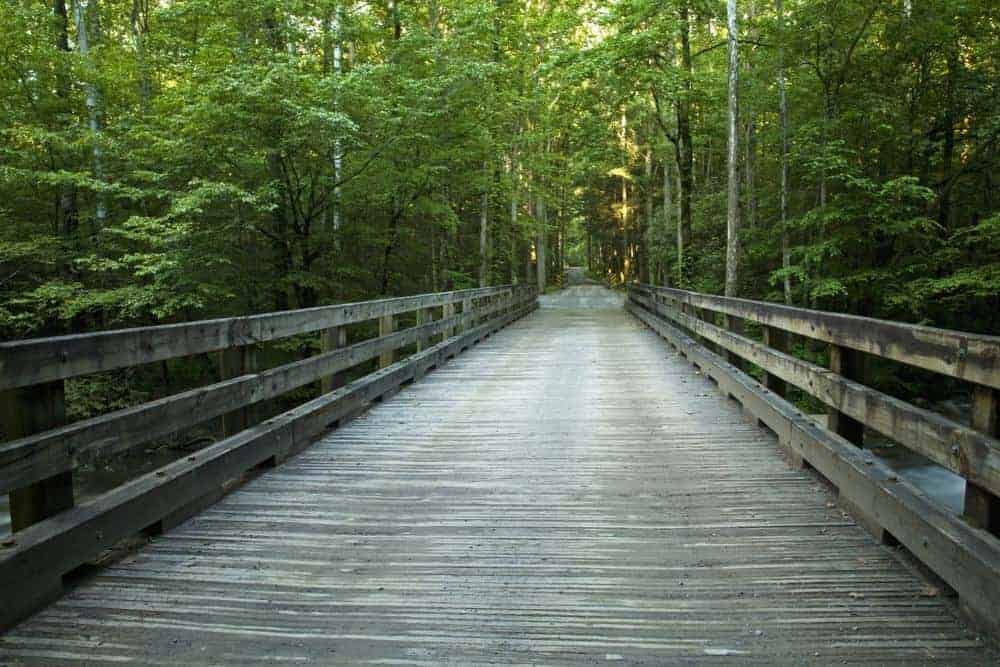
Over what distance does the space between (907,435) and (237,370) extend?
3.81 meters

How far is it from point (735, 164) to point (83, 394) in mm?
14033

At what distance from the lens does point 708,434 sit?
18.8 feet

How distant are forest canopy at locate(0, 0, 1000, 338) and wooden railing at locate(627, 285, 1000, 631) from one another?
32.4ft

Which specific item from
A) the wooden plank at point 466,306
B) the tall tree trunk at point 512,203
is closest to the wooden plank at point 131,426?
the wooden plank at point 466,306

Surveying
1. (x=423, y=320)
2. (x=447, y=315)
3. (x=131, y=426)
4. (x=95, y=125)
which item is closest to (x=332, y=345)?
(x=131, y=426)

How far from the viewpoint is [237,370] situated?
4.49m

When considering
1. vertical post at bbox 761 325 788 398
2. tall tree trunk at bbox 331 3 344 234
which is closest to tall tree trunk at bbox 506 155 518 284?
tall tree trunk at bbox 331 3 344 234

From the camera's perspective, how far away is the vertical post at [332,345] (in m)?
6.05

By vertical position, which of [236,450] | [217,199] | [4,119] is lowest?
[236,450]

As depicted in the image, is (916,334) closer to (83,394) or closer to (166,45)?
(83,394)

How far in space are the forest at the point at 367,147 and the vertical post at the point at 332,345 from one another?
716 centimetres

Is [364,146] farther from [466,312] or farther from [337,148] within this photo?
[466,312]

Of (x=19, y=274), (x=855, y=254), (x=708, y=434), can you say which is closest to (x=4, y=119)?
(x=19, y=274)

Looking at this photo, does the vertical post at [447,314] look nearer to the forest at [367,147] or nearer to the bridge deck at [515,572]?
the forest at [367,147]
